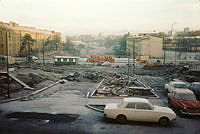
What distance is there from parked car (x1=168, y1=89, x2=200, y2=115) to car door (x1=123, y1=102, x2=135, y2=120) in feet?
12.6

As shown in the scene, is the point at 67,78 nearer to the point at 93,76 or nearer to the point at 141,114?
the point at 93,76

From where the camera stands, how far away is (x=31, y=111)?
44.2 feet

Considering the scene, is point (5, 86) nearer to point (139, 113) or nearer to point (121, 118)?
point (121, 118)

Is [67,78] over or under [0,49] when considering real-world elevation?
under

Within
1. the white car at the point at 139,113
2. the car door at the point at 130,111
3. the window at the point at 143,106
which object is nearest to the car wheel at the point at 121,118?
the white car at the point at 139,113

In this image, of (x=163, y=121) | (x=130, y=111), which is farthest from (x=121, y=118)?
(x=163, y=121)

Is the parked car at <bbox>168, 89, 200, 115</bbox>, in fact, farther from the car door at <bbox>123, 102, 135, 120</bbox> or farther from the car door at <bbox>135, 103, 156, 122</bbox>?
the car door at <bbox>123, 102, 135, 120</bbox>

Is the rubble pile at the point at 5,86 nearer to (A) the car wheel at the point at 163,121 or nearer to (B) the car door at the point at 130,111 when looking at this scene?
(B) the car door at the point at 130,111

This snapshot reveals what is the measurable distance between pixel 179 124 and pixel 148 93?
320 inches

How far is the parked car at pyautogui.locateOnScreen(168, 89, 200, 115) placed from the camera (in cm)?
1264

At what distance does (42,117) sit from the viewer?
12.2m

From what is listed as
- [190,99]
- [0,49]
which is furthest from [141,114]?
[0,49]

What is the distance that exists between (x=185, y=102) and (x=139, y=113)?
4.13 m

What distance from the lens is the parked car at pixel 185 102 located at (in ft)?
41.5
